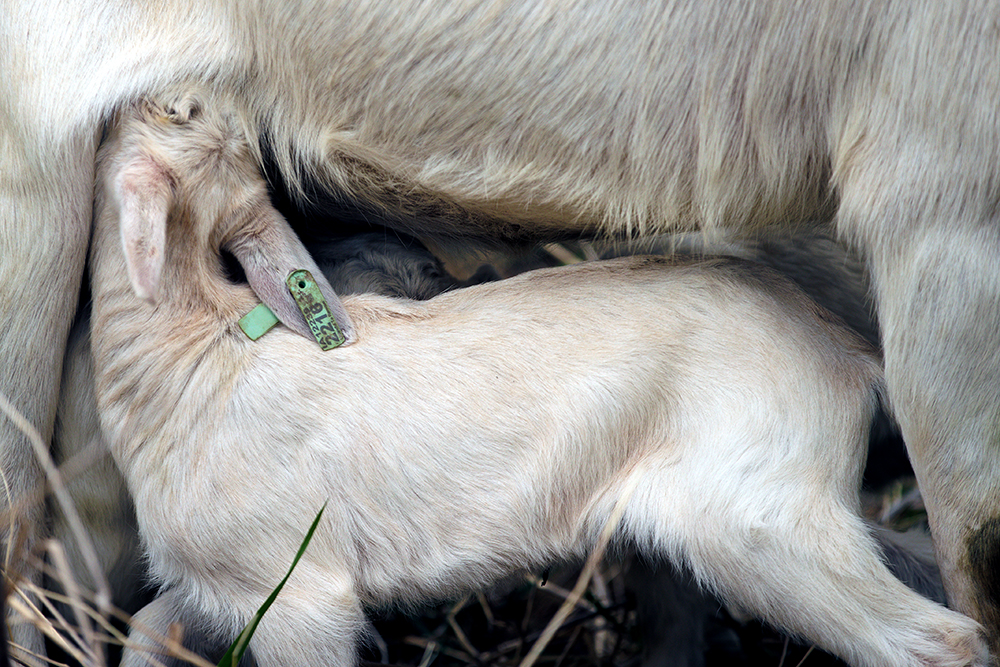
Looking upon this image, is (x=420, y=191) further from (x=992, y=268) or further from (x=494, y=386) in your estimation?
(x=992, y=268)

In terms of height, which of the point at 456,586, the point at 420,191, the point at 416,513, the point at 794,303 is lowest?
the point at 456,586

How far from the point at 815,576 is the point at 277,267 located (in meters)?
1.06

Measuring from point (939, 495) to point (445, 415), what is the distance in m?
0.82

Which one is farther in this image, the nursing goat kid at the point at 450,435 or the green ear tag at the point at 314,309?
the green ear tag at the point at 314,309

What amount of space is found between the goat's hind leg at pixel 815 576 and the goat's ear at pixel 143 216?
0.92m

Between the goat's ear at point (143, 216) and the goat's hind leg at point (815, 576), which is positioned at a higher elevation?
the goat's ear at point (143, 216)

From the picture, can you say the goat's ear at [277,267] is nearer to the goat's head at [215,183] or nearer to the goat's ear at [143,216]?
the goat's head at [215,183]

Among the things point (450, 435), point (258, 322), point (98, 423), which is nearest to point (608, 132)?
point (450, 435)

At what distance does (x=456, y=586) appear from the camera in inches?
66.1

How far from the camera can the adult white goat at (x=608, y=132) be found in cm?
144

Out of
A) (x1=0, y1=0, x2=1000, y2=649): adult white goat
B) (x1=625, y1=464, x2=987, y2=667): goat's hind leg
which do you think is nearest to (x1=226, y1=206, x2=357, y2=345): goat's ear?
(x1=0, y1=0, x2=1000, y2=649): adult white goat

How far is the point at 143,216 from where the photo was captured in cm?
156

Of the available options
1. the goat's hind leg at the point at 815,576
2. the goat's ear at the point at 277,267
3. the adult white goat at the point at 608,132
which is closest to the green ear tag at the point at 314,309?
the goat's ear at the point at 277,267

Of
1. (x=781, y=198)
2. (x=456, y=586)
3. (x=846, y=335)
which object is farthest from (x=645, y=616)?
(x=781, y=198)
